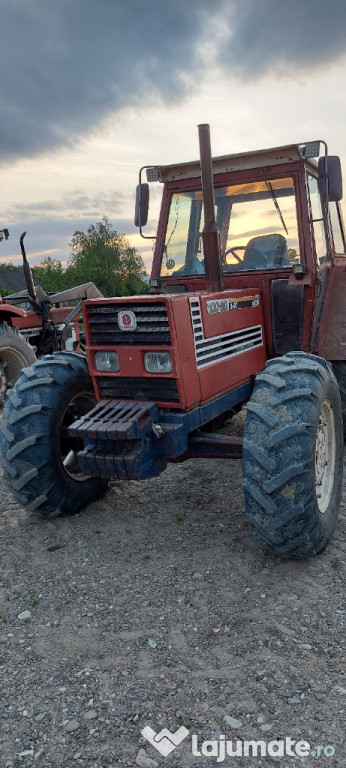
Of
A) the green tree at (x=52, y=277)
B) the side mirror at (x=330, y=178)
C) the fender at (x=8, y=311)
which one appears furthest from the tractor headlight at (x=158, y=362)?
the green tree at (x=52, y=277)

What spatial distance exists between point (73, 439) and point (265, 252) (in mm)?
1992

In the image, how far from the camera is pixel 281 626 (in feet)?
9.67

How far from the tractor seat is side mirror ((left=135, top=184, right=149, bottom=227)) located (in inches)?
34.4

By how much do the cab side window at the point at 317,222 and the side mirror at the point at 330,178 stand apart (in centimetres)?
25

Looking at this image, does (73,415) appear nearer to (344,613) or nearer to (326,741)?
(344,613)

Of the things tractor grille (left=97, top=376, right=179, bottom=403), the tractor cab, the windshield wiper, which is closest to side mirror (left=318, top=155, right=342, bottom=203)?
the tractor cab

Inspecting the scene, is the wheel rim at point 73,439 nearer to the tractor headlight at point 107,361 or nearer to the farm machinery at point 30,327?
the tractor headlight at point 107,361

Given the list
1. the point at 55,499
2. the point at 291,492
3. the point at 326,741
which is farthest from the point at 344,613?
the point at 55,499

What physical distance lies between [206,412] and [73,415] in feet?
3.80

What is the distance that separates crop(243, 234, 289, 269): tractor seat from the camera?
Answer: 4562mm

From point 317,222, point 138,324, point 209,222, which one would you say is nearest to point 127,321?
point 138,324

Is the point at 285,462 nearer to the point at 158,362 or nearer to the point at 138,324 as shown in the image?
the point at 158,362

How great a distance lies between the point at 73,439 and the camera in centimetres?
420

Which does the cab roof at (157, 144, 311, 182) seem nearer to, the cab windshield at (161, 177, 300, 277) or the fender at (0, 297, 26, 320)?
the cab windshield at (161, 177, 300, 277)
